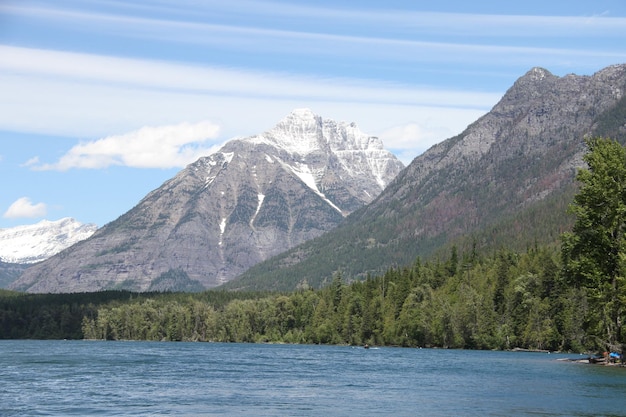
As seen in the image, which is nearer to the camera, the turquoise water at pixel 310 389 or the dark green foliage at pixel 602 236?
the turquoise water at pixel 310 389

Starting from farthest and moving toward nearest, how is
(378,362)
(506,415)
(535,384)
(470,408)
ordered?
(378,362)
(535,384)
(470,408)
(506,415)

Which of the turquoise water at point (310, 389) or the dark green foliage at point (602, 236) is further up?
the dark green foliage at point (602, 236)

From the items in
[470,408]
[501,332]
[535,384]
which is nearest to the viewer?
[470,408]

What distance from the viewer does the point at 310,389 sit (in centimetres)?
9131

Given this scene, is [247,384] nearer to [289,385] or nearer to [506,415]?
[289,385]

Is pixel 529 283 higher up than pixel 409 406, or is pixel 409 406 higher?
pixel 529 283

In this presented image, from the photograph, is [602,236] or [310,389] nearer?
[310,389]

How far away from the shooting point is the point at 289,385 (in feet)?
315

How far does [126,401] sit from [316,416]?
1921 cm

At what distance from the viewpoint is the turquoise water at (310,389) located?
72.0 m

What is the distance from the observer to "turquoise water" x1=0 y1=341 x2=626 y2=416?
2835 inches

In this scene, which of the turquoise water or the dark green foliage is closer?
the turquoise water

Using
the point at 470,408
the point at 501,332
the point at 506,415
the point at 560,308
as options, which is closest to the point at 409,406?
the point at 470,408

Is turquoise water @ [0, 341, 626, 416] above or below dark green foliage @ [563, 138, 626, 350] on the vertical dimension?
below
